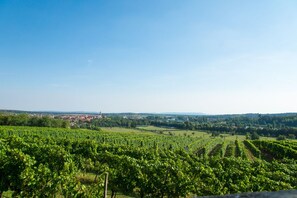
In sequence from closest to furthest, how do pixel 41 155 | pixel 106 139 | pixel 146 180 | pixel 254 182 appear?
pixel 146 180
pixel 254 182
pixel 41 155
pixel 106 139

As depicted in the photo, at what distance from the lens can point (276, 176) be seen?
18656 millimetres

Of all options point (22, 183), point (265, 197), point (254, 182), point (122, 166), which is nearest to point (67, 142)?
point (122, 166)

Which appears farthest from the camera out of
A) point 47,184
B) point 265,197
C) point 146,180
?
point 146,180

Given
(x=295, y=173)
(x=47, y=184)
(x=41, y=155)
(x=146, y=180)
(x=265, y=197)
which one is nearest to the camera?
(x=265, y=197)

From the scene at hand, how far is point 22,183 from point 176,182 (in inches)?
314

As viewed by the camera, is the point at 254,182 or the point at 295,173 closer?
the point at 254,182

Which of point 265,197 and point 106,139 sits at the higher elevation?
point 265,197

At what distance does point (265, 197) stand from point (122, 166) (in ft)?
49.9

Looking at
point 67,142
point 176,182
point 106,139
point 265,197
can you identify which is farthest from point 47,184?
point 106,139

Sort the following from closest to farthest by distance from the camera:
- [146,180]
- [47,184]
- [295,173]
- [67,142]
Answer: [47,184] → [146,180] → [295,173] → [67,142]

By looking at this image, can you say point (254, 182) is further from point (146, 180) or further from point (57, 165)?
point (57, 165)

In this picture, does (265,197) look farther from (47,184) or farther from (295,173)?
(295,173)

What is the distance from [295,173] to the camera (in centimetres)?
2153

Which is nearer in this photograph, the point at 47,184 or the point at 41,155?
the point at 47,184
